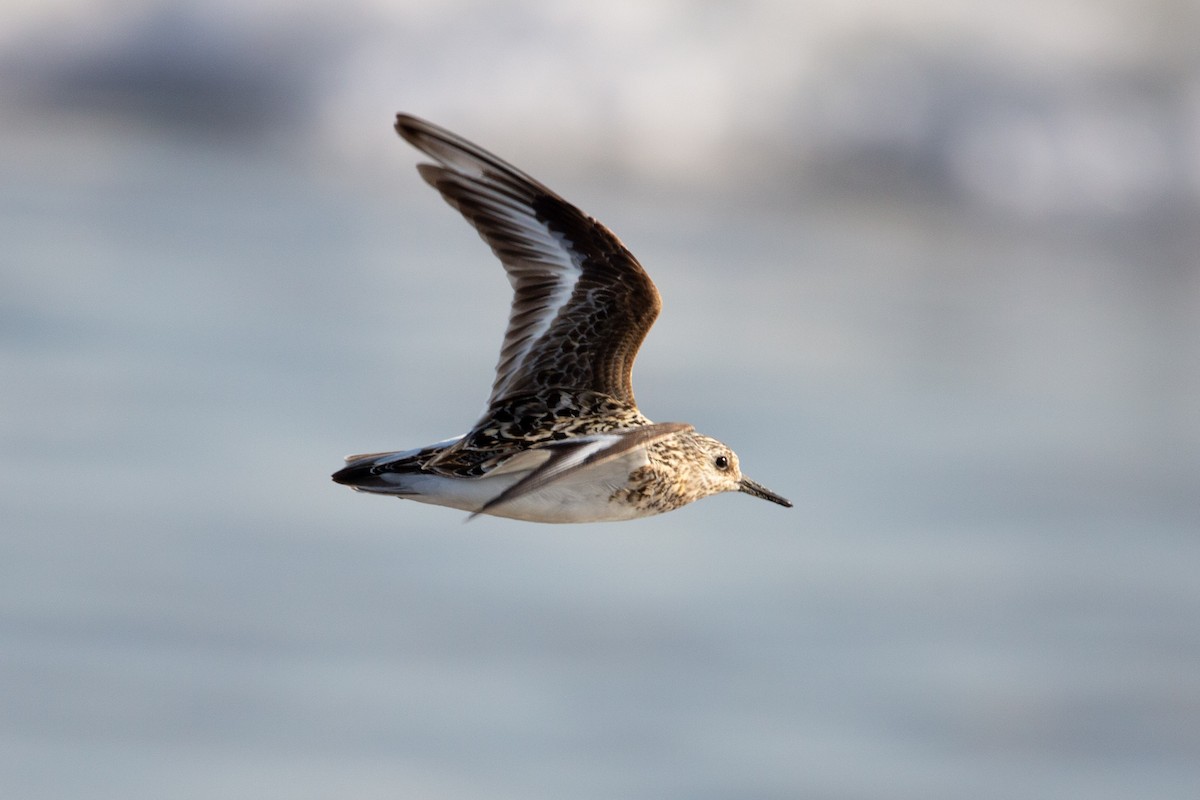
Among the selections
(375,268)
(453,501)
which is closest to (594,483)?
(453,501)

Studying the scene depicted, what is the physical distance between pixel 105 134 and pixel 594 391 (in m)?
20.3

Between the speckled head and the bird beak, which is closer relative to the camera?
the speckled head

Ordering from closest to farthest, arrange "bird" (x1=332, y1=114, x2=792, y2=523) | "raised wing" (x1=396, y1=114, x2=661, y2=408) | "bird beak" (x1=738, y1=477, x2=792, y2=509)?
"bird" (x1=332, y1=114, x2=792, y2=523) < "raised wing" (x1=396, y1=114, x2=661, y2=408) < "bird beak" (x1=738, y1=477, x2=792, y2=509)

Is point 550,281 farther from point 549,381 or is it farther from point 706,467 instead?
point 706,467

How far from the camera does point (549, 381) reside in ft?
24.1

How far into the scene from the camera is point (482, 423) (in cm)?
711

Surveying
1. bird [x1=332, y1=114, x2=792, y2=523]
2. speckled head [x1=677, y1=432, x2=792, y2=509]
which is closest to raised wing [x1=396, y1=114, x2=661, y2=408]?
bird [x1=332, y1=114, x2=792, y2=523]

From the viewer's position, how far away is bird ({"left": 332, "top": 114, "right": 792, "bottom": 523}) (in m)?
6.74

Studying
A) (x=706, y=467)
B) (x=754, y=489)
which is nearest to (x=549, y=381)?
(x=706, y=467)

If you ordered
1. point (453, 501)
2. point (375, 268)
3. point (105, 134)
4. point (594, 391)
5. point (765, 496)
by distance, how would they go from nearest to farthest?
point (453, 501) → point (594, 391) → point (765, 496) → point (375, 268) → point (105, 134)

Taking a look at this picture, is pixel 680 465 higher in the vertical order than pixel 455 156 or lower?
lower

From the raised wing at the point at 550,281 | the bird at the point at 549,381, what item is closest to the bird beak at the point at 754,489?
the bird at the point at 549,381

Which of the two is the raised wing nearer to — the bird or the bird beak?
the bird

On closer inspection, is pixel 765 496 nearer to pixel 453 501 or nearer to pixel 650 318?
pixel 650 318
